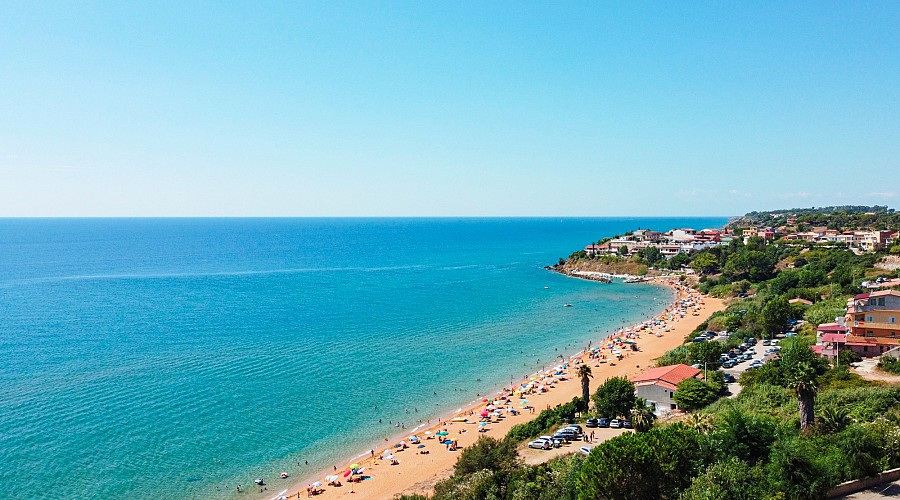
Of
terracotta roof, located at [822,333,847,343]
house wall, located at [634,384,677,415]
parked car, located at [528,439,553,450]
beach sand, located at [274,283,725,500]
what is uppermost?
terracotta roof, located at [822,333,847,343]

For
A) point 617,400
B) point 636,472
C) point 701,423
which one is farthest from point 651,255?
point 636,472

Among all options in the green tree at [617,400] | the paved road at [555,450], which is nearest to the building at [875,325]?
the green tree at [617,400]

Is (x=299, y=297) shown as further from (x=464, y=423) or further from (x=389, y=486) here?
(x=389, y=486)

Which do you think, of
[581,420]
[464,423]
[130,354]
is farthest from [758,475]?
[130,354]

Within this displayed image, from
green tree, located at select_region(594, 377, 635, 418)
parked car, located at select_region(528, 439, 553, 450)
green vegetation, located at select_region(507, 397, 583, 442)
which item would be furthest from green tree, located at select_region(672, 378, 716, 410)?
parked car, located at select_region(528, 439, 553, 450)

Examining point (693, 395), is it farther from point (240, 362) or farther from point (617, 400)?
point (240, 362)

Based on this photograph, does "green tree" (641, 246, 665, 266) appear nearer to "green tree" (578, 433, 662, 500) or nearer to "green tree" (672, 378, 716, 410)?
"green tree" (672, 378, 716, 410)
